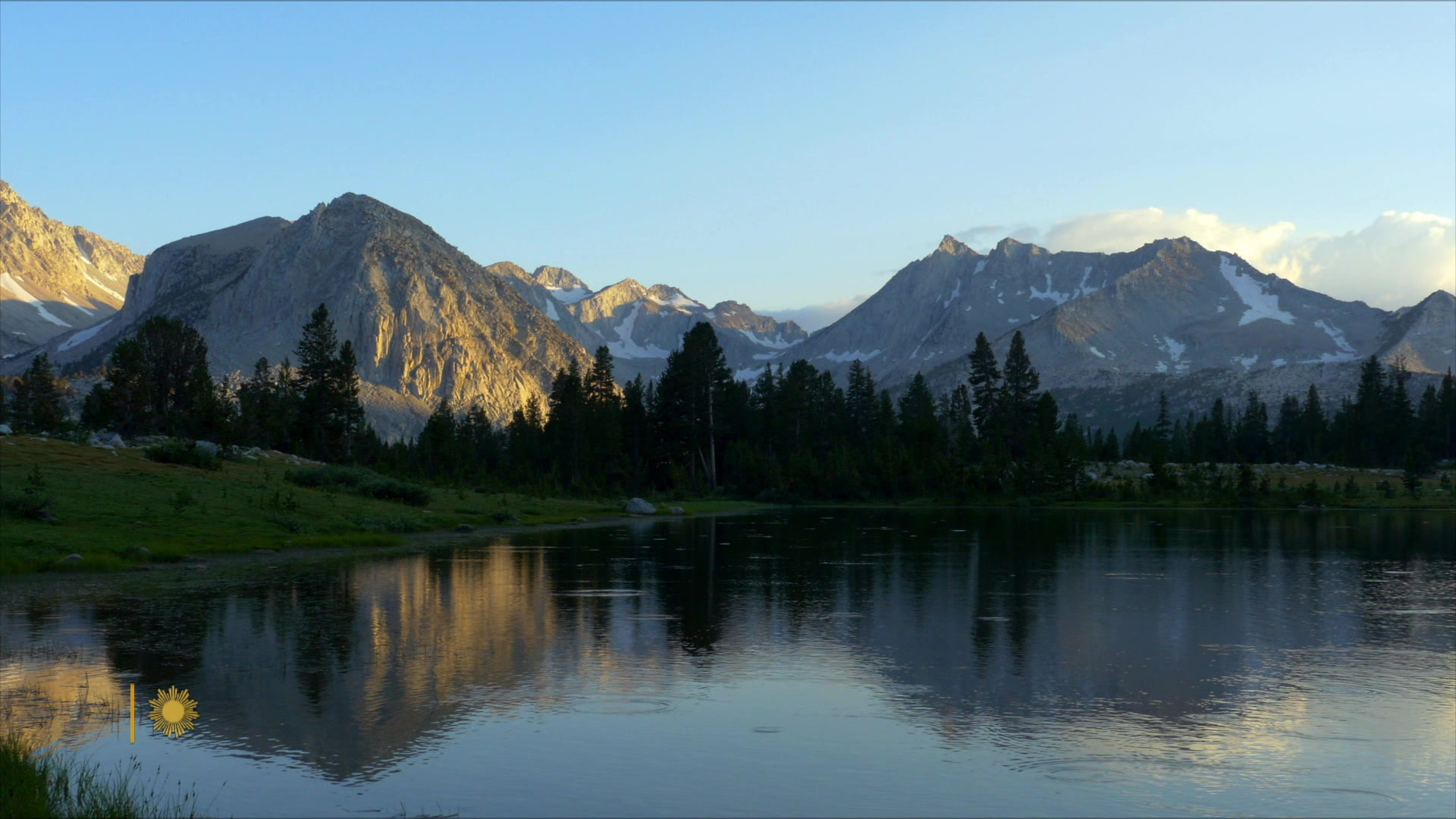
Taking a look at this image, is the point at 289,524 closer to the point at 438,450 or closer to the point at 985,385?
the point at 438,450

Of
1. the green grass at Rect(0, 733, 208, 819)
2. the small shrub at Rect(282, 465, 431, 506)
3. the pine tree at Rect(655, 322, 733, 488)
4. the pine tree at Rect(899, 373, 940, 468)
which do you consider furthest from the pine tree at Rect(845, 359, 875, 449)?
the green grass at Rect(0, 733, 208, 819)

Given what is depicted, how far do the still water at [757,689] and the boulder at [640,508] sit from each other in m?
46.5

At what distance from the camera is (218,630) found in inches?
942

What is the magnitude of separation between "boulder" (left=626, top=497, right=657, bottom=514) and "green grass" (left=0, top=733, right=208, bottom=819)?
70.7 meters

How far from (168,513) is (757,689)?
108 ft

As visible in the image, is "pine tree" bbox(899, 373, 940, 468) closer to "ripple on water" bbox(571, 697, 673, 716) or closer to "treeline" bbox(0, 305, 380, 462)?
"treeline" bbox(0, 305, 380, 462)

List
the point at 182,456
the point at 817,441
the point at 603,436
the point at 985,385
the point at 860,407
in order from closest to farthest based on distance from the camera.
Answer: the point at 182,456, the point at 603,436, the point at 817,441, the point at 985,385, the point at 860,407

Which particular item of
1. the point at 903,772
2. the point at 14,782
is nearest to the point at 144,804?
the point at 14,782

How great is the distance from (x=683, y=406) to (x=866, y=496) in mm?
26175

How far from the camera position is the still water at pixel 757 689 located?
1330 centimetres

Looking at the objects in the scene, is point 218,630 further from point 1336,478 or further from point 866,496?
point 1336,478

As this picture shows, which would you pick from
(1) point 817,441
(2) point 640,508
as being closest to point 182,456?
(2) point 640,508

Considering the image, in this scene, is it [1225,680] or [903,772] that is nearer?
[903,772]

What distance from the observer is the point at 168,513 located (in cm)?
4278
